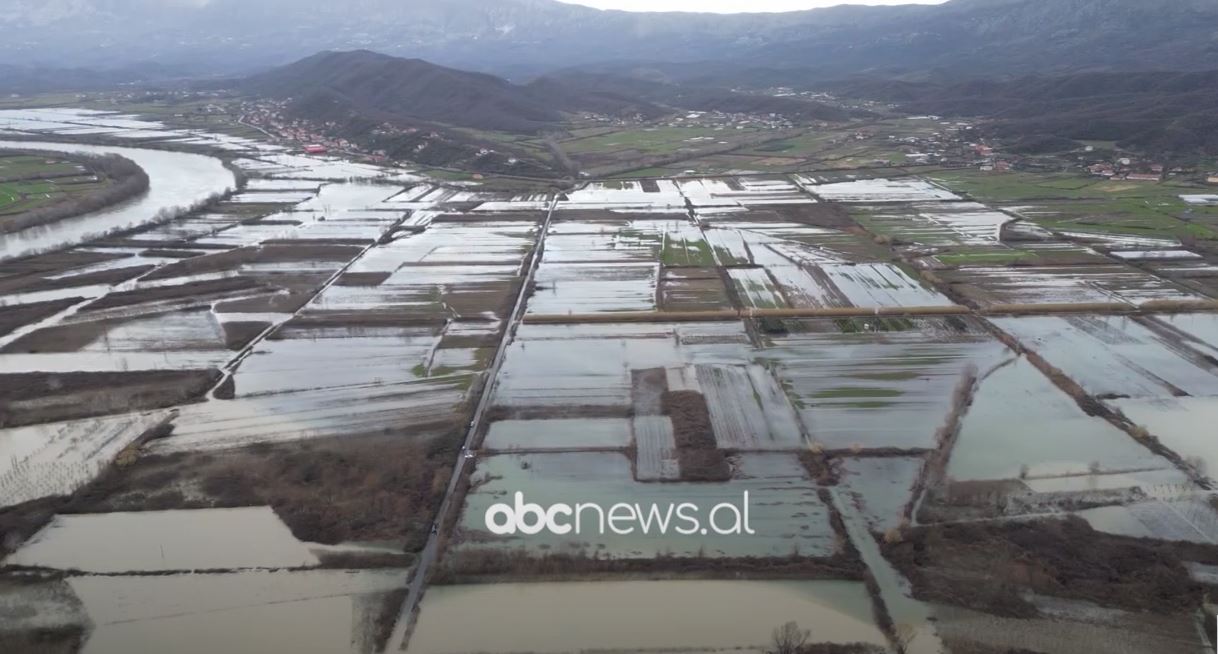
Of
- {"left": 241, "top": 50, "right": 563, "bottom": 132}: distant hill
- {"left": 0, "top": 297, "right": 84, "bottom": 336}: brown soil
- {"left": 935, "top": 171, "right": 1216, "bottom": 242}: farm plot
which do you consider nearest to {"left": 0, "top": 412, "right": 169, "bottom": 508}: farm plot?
{"left": 0, "top": 297, "right": 84, "bottom": 336}: brown soil

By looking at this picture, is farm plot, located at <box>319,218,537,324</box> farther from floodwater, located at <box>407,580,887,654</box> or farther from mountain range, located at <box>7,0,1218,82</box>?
mountain range, located at <box>7,0,1218,82</box>

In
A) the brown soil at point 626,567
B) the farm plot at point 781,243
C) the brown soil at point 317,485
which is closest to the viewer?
the brown soil at point 626,567

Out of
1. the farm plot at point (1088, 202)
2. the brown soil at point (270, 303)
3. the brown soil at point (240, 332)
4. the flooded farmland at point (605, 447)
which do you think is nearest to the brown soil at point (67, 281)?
the flooded farmland at point (605, 447)

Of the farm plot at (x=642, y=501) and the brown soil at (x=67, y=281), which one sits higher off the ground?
the brown soil at (x=67, y=281)

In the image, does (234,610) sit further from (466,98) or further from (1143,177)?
(466,98)

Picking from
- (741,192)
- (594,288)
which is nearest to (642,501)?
(594,288)

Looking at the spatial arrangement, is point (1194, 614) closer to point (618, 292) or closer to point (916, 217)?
point (618, 292)

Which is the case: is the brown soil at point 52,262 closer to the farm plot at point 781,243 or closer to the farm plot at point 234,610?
the farm plot at point 234,610
